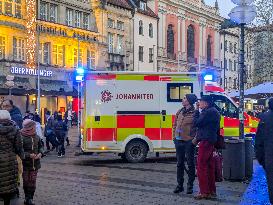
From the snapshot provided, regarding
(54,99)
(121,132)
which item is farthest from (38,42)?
(121,132)

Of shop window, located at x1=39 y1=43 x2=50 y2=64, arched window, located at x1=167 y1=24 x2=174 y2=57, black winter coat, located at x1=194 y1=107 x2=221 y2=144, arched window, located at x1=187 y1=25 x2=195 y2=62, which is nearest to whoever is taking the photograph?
black winter coat, located at x1=194 y1=107 x2=221 y2=144

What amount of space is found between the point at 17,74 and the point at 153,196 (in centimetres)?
3474

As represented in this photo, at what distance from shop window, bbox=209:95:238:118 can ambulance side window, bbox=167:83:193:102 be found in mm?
1544

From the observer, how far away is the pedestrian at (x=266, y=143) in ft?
27.1

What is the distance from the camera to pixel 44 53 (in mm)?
47031

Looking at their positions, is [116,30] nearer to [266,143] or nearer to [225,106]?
[225,106]

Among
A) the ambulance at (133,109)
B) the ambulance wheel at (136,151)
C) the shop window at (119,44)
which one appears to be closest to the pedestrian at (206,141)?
the ambulance at (133,109)

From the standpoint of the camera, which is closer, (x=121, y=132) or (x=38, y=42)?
(x=121, y=132)

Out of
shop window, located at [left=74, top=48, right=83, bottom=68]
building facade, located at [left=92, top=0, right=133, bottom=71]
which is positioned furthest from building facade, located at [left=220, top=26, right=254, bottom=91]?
shop window, located at [left=74, top=48, right=83, bottom=68]

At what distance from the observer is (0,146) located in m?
8.12

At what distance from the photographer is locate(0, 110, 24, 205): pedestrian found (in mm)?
7988

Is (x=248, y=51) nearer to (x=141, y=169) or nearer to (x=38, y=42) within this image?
(x=38, y=42)

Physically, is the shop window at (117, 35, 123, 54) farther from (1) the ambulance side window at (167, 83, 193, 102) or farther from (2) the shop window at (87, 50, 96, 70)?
(1) the ambulance side window at (167, 83, 193, 102)

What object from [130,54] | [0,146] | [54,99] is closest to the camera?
[0,146]
